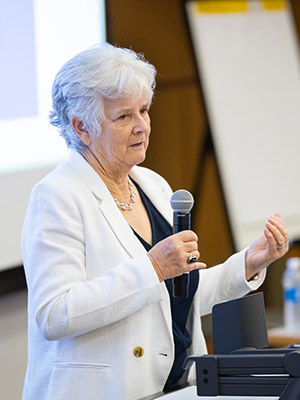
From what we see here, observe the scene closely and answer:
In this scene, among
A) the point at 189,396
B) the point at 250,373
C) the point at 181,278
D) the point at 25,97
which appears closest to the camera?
the point at 250,373

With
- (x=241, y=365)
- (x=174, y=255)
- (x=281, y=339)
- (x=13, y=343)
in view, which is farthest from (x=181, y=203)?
(x=281, y=339)

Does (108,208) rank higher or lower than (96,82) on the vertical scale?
lower

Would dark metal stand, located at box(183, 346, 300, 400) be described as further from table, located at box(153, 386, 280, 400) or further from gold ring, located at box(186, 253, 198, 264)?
gold ring, located at box(186, 253, 198, 264)

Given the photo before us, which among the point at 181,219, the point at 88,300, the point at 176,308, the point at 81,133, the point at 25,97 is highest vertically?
the point at 25,97

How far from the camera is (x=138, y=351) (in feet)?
5.62

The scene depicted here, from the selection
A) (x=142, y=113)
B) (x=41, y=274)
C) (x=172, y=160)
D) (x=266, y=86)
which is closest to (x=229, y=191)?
(x=172, y=160)

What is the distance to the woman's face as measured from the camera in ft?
5.90

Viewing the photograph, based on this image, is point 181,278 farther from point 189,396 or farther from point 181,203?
point 189,396

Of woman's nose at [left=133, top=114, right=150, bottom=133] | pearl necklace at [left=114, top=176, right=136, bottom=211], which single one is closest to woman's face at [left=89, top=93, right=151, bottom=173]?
woman's nose at [left=133, top=114, right=150, bottom=133]

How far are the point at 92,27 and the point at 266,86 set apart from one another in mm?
1635

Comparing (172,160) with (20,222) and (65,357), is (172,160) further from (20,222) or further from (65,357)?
(65,357)

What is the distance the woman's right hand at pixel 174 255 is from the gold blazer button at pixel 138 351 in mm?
199

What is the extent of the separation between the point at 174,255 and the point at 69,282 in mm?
269

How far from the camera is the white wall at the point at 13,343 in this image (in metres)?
2.81
